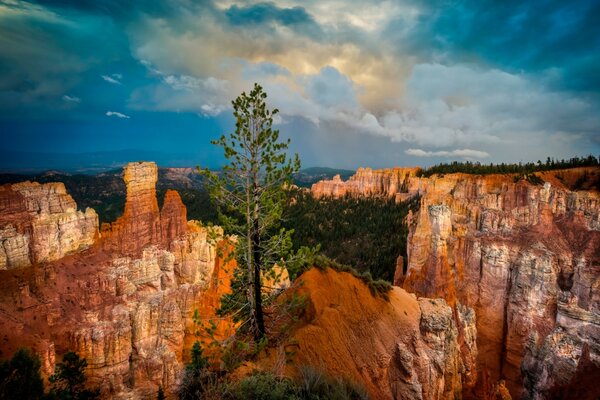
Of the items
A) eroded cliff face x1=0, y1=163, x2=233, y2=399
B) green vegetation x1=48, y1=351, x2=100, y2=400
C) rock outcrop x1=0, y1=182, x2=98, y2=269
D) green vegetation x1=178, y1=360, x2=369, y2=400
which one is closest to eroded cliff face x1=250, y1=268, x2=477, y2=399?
green vegetation x1=178, y1=360, x2=369, y2=400

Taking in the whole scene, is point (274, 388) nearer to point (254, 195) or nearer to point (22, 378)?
point (254, 195)

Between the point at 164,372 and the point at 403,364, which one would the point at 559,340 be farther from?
the point at 164,372

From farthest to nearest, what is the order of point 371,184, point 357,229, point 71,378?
point 371,184, point 357,229, point 71,378

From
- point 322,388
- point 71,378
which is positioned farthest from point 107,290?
point 322,388

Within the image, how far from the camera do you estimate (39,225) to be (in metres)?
22.4

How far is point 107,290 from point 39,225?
6.46m

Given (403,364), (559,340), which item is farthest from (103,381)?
(559,340)

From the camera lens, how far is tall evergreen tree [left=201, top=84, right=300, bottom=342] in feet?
27.9

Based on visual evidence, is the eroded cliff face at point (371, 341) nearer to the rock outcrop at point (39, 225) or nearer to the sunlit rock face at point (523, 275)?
the sunlit rock face at point (523, 275)

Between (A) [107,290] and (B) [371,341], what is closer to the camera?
(B) [371,341]

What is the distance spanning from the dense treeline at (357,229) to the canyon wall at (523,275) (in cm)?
1178

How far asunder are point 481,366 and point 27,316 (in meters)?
36.0

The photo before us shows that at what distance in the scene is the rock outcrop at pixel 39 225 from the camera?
21.1 m

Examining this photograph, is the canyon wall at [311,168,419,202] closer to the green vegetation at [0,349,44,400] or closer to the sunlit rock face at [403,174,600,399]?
the sunlit rock face at [403,174,600,399]
